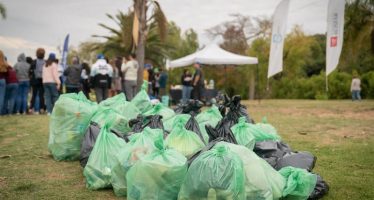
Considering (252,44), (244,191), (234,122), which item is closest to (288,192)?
(244,191)

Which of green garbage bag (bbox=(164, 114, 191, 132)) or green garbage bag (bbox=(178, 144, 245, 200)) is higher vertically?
green garbage bag (bbox=(164, 114, 191, 132))

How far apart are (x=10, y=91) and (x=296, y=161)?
9359 millimetres

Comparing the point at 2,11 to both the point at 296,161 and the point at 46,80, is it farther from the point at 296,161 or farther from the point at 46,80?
the point at 296,161

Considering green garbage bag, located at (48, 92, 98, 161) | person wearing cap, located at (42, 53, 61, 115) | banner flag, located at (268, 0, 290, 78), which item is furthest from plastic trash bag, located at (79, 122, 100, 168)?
banner flag, located at (268, 0, 290, 78)

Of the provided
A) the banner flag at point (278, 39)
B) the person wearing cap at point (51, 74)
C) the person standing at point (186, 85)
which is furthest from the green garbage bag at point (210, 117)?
the person standing at point (186, 85)

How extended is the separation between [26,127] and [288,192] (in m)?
6.87

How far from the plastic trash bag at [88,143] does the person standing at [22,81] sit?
741 centimetres

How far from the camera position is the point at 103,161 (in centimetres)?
433

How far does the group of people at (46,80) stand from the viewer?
35.7ft

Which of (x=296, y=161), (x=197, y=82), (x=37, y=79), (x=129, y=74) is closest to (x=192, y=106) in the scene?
(x=296, y=161)

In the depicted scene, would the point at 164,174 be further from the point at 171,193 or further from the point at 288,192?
the point at 288,192

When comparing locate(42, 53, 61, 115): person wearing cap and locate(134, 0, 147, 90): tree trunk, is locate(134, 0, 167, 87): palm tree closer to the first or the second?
locate(134, 0, 147, 90): tree trunk

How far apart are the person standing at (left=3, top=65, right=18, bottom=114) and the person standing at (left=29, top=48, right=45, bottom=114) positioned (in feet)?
1.59

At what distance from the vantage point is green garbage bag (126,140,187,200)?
3.38 meters
